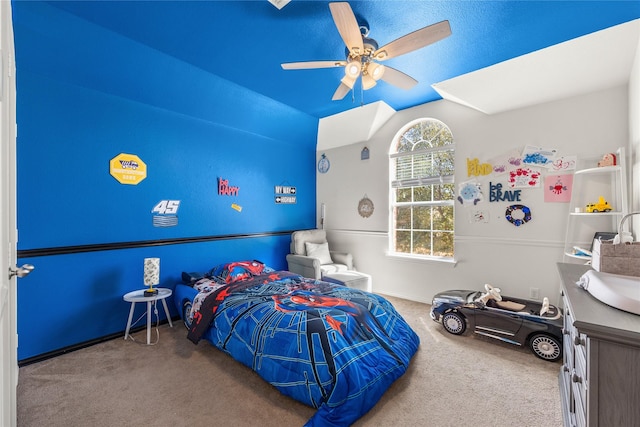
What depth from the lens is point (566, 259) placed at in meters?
2.79

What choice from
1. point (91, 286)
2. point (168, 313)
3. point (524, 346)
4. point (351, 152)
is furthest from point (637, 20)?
point (91, 286)

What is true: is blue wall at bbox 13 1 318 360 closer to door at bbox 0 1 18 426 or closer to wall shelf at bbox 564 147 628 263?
door at bbox 0 1 18 426

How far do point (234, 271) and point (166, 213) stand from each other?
3.40 ft

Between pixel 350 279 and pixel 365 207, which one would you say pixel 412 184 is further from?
pixel 350 279

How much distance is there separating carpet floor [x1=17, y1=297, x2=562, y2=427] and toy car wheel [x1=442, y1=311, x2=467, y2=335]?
0.22 meters

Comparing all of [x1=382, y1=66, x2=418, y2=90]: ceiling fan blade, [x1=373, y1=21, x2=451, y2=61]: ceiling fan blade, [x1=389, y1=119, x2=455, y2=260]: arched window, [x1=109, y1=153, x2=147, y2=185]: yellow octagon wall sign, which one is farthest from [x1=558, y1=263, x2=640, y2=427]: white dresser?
[x1=109, y1=153, x2=147, y2=185]: yellow octagon wall sign

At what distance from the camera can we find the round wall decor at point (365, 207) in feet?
14.5

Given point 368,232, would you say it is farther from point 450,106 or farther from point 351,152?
point 450,106

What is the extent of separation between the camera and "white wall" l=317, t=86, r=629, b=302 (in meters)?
2.77

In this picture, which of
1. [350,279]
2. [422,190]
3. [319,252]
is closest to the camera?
[350,279]

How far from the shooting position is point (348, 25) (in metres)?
1.77

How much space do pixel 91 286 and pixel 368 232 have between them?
3.49 metres

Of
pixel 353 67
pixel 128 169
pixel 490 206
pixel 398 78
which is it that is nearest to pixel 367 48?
pixel 353 67

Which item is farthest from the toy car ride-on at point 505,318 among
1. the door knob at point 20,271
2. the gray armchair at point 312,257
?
the door knob at point 20,271
